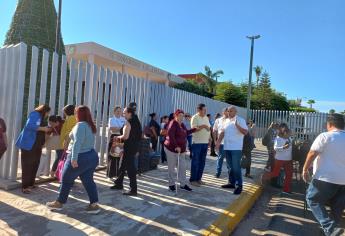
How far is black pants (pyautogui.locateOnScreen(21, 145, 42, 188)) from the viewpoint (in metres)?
6.09

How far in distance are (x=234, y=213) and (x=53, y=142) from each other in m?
A: 3.61

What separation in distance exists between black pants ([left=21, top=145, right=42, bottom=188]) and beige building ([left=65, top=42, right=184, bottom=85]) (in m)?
12.3

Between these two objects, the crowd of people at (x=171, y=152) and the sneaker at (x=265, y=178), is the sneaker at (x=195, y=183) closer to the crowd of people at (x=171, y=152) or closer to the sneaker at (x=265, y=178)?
the crowd of people at (x=171, y=152)

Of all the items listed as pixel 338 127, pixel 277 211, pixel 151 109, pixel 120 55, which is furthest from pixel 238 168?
pixel 120 55

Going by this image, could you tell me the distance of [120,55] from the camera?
23.3m

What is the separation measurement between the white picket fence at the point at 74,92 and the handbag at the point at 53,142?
54cm

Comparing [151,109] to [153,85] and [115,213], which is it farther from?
[115,213]

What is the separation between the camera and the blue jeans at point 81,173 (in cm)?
509

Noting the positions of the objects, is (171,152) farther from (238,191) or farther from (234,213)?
(234,213)

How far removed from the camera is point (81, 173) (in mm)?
5160

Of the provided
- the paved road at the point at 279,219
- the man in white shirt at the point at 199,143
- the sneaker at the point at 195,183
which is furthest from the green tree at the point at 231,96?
the sneaker at the point at 195,183

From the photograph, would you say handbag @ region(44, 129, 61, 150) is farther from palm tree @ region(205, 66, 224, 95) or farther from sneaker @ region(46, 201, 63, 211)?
palm tree @ region(205, 66, 224, 95)

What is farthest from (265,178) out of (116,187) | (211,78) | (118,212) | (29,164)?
(211,78)

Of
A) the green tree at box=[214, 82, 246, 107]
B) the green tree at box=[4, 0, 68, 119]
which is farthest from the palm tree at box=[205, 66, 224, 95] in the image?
the green tree at box=[4, 0, 68, 119]
